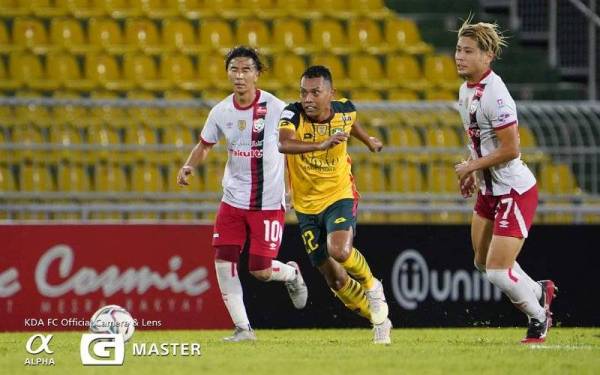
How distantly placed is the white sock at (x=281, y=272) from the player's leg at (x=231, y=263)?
1.37 ft

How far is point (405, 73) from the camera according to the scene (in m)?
17.4

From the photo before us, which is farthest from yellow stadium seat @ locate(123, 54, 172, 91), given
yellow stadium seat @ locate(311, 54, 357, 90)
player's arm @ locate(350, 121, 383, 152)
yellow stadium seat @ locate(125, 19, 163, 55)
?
player's arm @ locate(350, 121, 383, 152)

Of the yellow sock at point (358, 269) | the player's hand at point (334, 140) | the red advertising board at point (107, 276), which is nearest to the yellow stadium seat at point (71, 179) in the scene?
the red advertising board at point (107, 276)

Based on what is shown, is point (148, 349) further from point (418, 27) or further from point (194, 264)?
point (418, 27)

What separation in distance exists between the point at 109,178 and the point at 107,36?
16.6 ft

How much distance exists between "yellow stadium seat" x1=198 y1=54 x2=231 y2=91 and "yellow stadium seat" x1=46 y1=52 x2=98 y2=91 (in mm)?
1448

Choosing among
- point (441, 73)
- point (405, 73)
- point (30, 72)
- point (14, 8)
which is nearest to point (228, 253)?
point (30, 72)

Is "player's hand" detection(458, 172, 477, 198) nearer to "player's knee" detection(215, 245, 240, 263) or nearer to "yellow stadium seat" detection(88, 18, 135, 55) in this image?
"player's knee" detection(215, 245, 240, 263)

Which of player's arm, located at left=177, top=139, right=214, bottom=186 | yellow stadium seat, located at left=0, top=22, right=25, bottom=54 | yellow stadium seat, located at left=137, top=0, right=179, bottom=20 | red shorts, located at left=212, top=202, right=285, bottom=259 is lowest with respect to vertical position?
red shorts, located at left=212, top=202, right=285, bottom=259

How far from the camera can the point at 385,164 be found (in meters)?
12.9

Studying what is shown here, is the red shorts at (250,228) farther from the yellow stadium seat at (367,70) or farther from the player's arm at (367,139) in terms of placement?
the yellow stadium seat at (367,70)

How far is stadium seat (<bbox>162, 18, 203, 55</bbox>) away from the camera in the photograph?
17.3 metres

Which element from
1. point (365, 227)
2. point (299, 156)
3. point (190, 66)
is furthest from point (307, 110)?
point (190, 66)

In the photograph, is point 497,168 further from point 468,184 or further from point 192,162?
point 192,162
